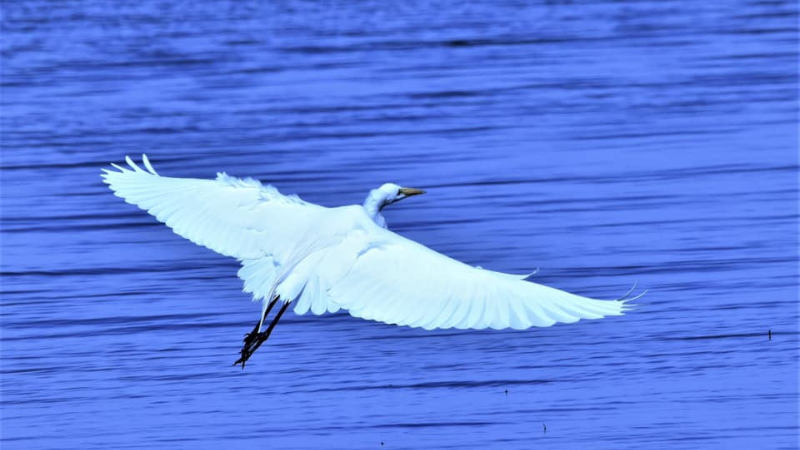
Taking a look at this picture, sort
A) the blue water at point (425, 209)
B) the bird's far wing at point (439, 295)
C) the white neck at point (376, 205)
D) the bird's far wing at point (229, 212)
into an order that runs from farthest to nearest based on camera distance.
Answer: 1. the white neck at point (376, 205)
2. the bird's far wing at point (229, 212)
3. the blue water at point (425, 209)
4. the bird's far wing at point (439, 295)

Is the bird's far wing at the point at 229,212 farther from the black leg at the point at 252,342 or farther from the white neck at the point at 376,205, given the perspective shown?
the black leg at the point at 252,342

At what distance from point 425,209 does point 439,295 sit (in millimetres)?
2933

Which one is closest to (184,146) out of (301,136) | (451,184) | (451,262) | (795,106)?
(301,136)

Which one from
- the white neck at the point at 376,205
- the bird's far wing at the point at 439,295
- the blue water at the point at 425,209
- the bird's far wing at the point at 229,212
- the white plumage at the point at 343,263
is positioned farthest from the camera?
the white neck at the point at 376,205

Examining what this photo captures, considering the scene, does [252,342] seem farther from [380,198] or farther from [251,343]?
[380,198]

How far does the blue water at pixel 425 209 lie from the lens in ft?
20.7

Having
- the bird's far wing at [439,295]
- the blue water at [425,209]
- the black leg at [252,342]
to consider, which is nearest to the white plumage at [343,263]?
the bird's far wing at [439,295]

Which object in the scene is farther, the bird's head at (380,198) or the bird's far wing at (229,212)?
the bird's head at (380,198)

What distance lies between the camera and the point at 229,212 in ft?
23.0

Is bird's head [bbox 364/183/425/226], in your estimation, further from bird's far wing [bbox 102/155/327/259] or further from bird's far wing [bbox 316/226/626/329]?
bird's far wing [bbox 316/226/626/329]

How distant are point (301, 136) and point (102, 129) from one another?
1.42 meters

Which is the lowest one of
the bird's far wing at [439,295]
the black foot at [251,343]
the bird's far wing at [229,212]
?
the black foot at [251,343]

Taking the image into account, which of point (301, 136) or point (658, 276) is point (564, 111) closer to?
point (301, 136)

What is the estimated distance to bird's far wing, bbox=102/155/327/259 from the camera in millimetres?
6805
